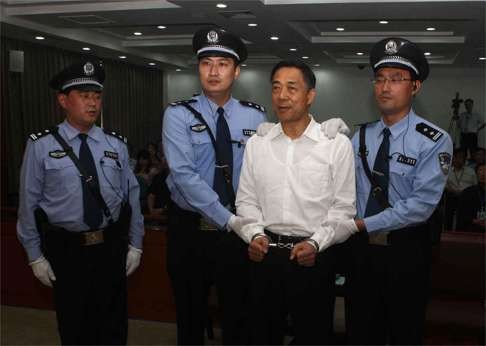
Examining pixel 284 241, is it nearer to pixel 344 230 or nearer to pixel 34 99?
pixel 344 230

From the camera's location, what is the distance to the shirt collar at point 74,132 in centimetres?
264

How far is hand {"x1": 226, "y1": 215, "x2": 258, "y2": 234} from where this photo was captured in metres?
2.10

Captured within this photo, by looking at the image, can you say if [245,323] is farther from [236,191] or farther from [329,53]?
[329,53]

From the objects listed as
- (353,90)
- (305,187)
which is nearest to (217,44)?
(305,187)

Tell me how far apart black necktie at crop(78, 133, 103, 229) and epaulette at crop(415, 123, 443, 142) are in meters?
1.39

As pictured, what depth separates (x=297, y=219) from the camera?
2041 mm

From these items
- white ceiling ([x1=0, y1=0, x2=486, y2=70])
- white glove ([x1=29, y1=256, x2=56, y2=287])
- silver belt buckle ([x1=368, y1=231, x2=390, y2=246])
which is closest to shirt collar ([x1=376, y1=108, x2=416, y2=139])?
silver belt buckle ([x1=368, y1=231, x2=390, y2=246])

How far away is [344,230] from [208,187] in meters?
0.55

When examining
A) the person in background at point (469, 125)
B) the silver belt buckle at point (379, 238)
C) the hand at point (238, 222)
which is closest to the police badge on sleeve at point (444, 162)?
the silver belt buckle at point (379, 238)

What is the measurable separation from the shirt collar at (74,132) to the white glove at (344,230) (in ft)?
4.06

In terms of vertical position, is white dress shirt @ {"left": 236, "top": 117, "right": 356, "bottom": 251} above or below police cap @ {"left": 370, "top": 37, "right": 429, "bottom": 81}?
below

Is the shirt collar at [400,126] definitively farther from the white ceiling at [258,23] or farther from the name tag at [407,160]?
the white ceiling at [258,23]

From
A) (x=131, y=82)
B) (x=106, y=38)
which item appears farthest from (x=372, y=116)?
(x=106, y=38)

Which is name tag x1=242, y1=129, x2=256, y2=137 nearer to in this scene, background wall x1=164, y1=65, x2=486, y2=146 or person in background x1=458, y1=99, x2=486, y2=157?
person in background x1=458, y1=99, x2=486, y2=157
